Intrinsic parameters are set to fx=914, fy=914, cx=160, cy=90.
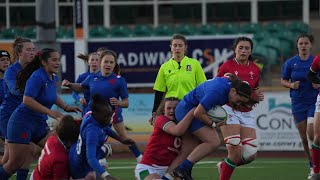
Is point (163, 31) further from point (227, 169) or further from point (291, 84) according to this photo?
point (227, 169)

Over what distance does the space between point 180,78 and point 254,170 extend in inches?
106

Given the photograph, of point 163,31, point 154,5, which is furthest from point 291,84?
point 154,5

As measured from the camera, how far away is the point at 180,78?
1320cm

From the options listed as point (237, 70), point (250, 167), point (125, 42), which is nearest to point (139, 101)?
point (125, 42)

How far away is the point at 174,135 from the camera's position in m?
9.79

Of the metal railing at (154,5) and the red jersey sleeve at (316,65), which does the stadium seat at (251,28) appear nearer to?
the metal railing at (154,5)

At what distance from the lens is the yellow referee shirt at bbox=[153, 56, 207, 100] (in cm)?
1320

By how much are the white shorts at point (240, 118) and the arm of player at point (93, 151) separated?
2.64m

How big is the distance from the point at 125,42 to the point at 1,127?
34.8ft

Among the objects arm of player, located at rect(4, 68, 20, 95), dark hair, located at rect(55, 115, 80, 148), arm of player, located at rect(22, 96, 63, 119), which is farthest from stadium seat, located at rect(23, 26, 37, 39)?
dark hair, located at rect(55, 115, 80, 148)

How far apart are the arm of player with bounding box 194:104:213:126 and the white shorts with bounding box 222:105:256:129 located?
158 centimetres

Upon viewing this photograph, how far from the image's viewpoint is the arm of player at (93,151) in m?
8.96

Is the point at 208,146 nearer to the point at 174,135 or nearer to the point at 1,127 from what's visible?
the point at 174,135

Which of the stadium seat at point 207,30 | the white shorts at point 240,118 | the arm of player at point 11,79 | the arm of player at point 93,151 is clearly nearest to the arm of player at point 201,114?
the arm of player at point 93,151
